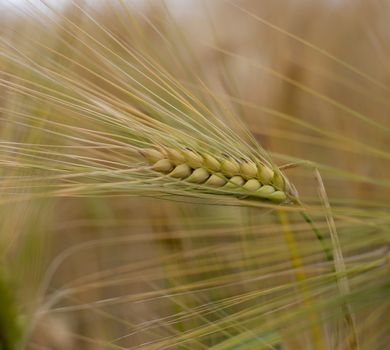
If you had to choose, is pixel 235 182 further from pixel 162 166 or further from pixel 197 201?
pixel 197 201

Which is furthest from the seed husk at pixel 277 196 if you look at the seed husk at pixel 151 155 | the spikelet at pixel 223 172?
the seed husk at pixel 151 155

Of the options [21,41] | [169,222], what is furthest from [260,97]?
[21,41]

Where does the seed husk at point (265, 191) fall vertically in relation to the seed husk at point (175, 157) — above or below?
below

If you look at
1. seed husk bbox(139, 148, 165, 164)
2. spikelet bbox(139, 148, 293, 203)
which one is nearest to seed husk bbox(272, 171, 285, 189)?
spikelet bbox(139, 148, 293, 203)

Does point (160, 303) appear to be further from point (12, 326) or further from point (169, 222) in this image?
point (12, 326)

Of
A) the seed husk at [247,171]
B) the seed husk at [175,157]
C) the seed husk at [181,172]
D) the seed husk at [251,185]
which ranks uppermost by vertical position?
the seed husk at [247,171]

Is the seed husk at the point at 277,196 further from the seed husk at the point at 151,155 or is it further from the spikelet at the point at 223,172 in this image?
the seed husk at the point at 151,155

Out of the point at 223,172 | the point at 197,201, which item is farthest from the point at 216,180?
the point at 197,201

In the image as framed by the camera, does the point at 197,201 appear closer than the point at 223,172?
No

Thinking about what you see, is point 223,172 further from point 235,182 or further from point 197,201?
point 197,201
